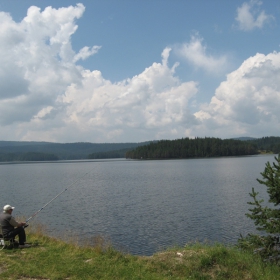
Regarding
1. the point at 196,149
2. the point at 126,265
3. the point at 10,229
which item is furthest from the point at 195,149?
the point at 126,265

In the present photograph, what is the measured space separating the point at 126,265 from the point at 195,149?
164678mm

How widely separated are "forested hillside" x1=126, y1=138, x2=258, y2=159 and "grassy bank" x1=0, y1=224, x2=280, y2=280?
163197 millimetres

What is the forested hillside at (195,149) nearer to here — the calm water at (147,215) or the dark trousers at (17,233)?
the calm water at (147,215)

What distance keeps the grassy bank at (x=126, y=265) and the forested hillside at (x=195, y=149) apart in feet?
535

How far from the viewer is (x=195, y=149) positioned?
172 meters

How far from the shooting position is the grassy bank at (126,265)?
905cm

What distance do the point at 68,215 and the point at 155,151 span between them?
154134 mm

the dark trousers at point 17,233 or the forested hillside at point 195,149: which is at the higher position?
the forested hillside at point 195,149

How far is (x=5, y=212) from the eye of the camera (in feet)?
40.9

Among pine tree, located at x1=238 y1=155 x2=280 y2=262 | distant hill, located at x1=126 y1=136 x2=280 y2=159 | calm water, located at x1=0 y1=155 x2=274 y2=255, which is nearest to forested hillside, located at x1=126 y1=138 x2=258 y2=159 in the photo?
distant hill, located at x1=126 y1=136 x2=280 y2=159

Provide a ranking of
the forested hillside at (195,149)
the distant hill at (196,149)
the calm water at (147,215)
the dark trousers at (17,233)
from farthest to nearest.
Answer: the distant hill at (196,149), the forested hillside at (195,149), the calm water at (147,215), the dark trousers at (17,233)

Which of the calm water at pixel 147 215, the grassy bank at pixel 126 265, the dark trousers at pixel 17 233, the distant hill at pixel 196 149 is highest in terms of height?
the distant hill at pixel 196 149

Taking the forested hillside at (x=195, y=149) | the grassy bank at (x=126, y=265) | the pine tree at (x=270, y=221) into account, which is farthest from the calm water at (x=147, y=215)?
the forested hillside at (x=195, y=149)

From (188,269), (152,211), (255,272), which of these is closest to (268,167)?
(255,272)
